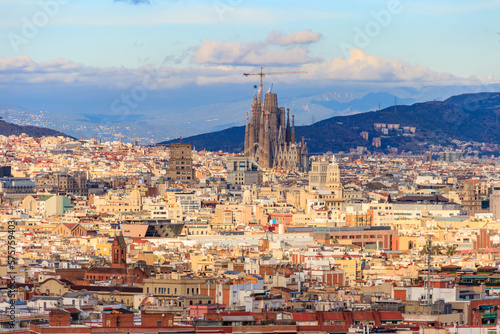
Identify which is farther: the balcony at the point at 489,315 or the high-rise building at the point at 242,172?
the high-rise building at the point at 242,172

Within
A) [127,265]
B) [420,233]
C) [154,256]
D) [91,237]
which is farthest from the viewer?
[420,233]

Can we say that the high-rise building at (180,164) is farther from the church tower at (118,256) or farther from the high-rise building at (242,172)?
the church tower at (118,256)

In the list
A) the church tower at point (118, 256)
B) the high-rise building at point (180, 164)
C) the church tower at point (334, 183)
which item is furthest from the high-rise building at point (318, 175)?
the church tower at point (118, 256)

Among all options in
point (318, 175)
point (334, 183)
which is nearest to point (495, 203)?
point (334, 183)

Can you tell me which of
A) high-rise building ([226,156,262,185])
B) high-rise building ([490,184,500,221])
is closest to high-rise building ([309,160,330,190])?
high-rise building ([226,156,262,185])

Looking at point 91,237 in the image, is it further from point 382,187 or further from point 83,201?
point 382,187

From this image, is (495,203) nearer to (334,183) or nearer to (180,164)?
(334,183)

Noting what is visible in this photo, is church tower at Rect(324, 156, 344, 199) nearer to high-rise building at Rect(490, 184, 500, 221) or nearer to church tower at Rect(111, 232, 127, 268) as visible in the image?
high-rise building at Rect(490, 184, 500, 221)

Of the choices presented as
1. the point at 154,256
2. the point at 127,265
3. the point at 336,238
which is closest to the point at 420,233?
the point at 336,238

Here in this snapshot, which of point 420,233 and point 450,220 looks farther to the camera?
point 450,220
